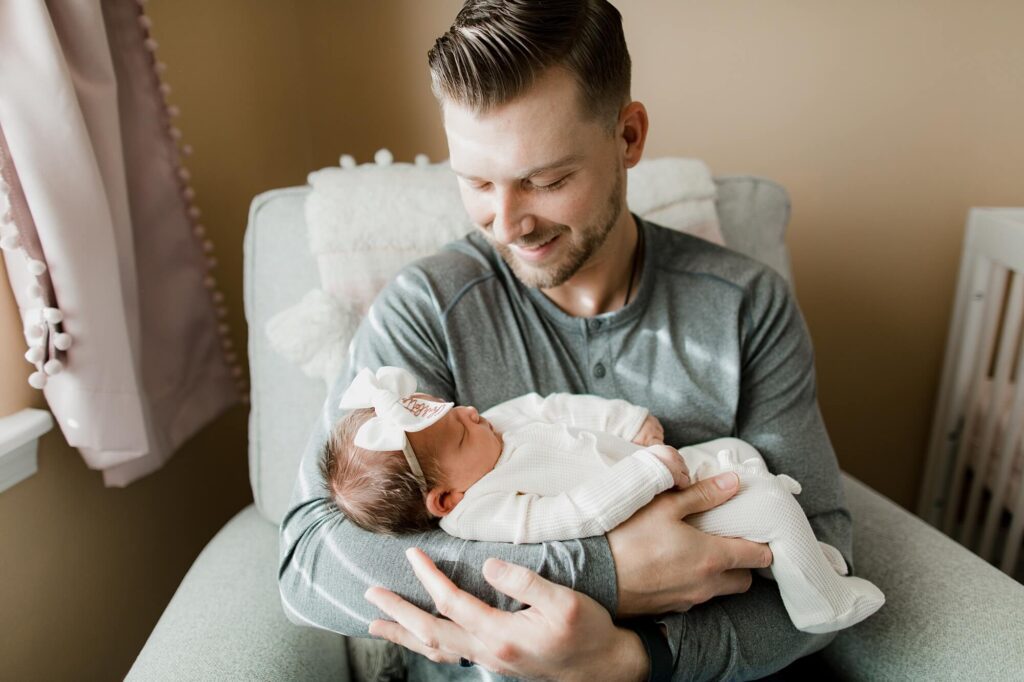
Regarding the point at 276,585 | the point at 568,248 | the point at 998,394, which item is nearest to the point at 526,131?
the point at 568,248

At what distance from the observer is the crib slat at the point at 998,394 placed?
160 cm

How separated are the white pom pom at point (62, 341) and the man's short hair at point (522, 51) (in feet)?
2.22

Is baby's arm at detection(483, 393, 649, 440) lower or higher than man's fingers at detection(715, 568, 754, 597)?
higher

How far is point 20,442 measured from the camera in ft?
3.84

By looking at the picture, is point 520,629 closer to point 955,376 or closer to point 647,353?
point 647,353

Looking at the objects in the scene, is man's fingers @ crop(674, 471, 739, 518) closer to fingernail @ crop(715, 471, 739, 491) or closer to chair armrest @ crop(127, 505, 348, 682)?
fingernail @ crop(715, 471, 739, 491)

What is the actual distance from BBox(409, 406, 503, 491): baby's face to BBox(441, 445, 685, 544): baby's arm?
4 cm

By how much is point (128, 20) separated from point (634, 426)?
3.74ft

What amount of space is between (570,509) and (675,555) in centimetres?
14

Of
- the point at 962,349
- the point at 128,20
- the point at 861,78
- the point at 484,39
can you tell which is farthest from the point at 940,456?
the point at 128,20

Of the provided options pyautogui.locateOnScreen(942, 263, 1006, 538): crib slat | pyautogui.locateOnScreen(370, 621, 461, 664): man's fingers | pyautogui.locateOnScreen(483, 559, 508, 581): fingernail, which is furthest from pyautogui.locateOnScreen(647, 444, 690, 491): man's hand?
pyautogui.locateOnScreen(942, 263, 1006, 538): crib slat

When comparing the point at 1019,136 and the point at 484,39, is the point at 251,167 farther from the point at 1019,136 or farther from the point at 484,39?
the point at 1019,136

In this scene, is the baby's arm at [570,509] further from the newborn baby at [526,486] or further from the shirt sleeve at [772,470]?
the shirt sleeve at [772,470]

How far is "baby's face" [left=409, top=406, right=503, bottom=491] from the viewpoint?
96 cm
